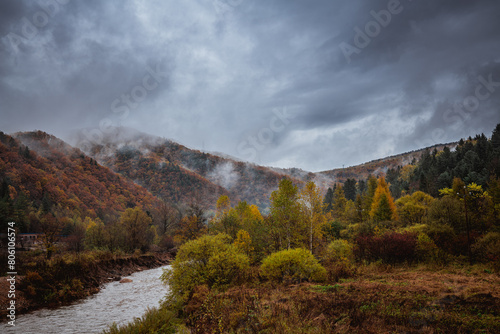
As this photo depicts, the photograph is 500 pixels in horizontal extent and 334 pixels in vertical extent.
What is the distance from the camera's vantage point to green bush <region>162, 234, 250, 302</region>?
16578 millimetres

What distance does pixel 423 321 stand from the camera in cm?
820

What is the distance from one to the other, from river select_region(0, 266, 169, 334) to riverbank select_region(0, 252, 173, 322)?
1392 mm

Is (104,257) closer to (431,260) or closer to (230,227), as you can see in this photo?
(230,227)

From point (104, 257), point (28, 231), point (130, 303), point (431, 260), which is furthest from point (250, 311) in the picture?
point (28, 231)

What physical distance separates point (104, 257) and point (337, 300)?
36716 millimetres

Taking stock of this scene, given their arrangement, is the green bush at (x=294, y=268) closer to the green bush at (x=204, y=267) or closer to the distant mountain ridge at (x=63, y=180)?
the green bush at (x=204, y=267)

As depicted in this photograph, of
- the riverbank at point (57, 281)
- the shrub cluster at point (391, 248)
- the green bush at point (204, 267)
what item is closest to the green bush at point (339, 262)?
the shrub cluster at point (391, 248)

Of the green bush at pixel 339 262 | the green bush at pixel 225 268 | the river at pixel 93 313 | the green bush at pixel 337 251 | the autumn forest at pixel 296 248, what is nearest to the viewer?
the autumn forest at pixel 296 248

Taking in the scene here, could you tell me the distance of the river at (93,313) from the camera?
14.8 metres

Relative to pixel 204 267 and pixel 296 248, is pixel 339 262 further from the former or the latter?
pixel 204 267

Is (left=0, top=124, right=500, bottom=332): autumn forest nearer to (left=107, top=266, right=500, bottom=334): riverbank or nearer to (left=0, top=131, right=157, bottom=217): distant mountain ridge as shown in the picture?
(left=107, top=266, right=500, bottom=334): riverbank

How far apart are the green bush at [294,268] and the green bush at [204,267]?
235 centimetres

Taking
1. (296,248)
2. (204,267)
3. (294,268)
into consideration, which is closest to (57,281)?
(204,267)

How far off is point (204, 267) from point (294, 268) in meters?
6.21
